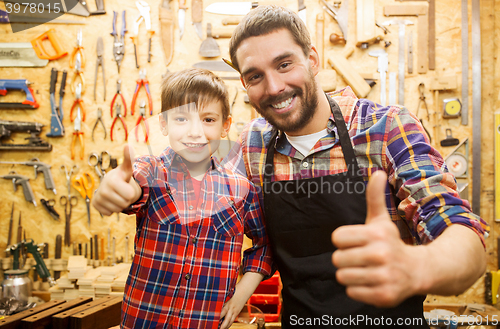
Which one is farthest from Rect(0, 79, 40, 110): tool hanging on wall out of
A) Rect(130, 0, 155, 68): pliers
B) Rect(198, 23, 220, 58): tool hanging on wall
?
Rect(198, 23, 220, 58): tool hanging on wall

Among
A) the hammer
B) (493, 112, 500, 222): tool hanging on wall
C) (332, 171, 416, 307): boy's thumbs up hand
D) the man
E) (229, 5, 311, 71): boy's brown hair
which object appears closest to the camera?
(332, 171, 416, 307): boy's thumbs up hand

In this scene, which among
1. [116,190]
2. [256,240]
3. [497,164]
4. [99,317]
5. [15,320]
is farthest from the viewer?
[497,164]

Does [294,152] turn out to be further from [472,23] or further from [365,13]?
[472,23]

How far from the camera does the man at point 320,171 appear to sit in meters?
0.88

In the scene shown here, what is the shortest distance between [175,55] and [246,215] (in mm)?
2017

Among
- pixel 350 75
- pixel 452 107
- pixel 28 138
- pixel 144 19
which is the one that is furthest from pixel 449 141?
pixel 28 138

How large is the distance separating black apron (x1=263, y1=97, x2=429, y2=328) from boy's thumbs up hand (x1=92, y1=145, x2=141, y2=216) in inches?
21.4

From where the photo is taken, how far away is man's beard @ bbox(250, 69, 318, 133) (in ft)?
3.41

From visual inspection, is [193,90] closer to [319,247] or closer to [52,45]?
[319,247]

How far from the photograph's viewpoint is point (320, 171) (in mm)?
1072

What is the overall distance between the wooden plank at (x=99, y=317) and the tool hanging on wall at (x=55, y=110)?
1541mm

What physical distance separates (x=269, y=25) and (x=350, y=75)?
1798 millimetres

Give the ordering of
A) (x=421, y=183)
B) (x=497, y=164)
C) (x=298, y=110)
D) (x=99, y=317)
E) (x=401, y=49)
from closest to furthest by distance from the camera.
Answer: (x=421, y=183) → (x=298, y=110) → (x=99, y=317) → (x=497, y=164) → (x=401, y=49)

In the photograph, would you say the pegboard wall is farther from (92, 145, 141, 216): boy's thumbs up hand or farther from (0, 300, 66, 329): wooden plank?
(92, 145, 141, 216): boy's thumbs up hand
